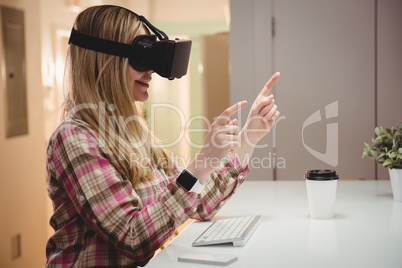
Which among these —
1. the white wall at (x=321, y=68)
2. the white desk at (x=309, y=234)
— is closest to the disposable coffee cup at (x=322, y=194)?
the white desk at (x=309, y=234)

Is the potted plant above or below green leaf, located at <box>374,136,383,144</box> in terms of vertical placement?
below

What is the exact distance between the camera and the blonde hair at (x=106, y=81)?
1321 millimetres

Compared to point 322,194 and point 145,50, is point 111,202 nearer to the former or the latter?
point 145,50

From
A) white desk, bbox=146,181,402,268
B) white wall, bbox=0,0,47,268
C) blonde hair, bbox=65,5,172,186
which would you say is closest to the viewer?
white desk, bbox=146,181,402,268

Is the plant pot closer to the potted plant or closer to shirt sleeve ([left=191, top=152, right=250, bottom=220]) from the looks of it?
the potted plant

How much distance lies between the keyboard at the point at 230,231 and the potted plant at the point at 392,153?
1.79 ft

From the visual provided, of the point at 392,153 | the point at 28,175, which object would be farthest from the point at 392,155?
the point at 28,175

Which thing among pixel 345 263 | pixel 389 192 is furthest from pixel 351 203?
pixel 345 263

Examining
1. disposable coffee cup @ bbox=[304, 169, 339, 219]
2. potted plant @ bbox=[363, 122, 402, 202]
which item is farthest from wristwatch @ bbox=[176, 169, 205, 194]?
potted plant @ bbox=[363, 122, 402, 202]

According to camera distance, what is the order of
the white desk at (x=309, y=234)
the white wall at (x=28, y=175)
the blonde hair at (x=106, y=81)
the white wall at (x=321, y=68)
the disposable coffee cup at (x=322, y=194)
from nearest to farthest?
the white desk at (x=309, y=234) → the blonde hair at (x=106, y=81) → the disposable coffee cup at (x=322, y=194) → the white wall at (x=321, y=68) → the white wall at (x=28, y=175)

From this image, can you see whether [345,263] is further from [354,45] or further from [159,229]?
[354,45]

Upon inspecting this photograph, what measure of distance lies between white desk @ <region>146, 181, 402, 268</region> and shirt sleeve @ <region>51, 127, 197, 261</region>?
0.22 ft

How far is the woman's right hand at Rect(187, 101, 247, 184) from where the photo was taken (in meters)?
1.23

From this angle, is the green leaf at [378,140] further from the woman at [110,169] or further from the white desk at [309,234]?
the woman at [110,169]
